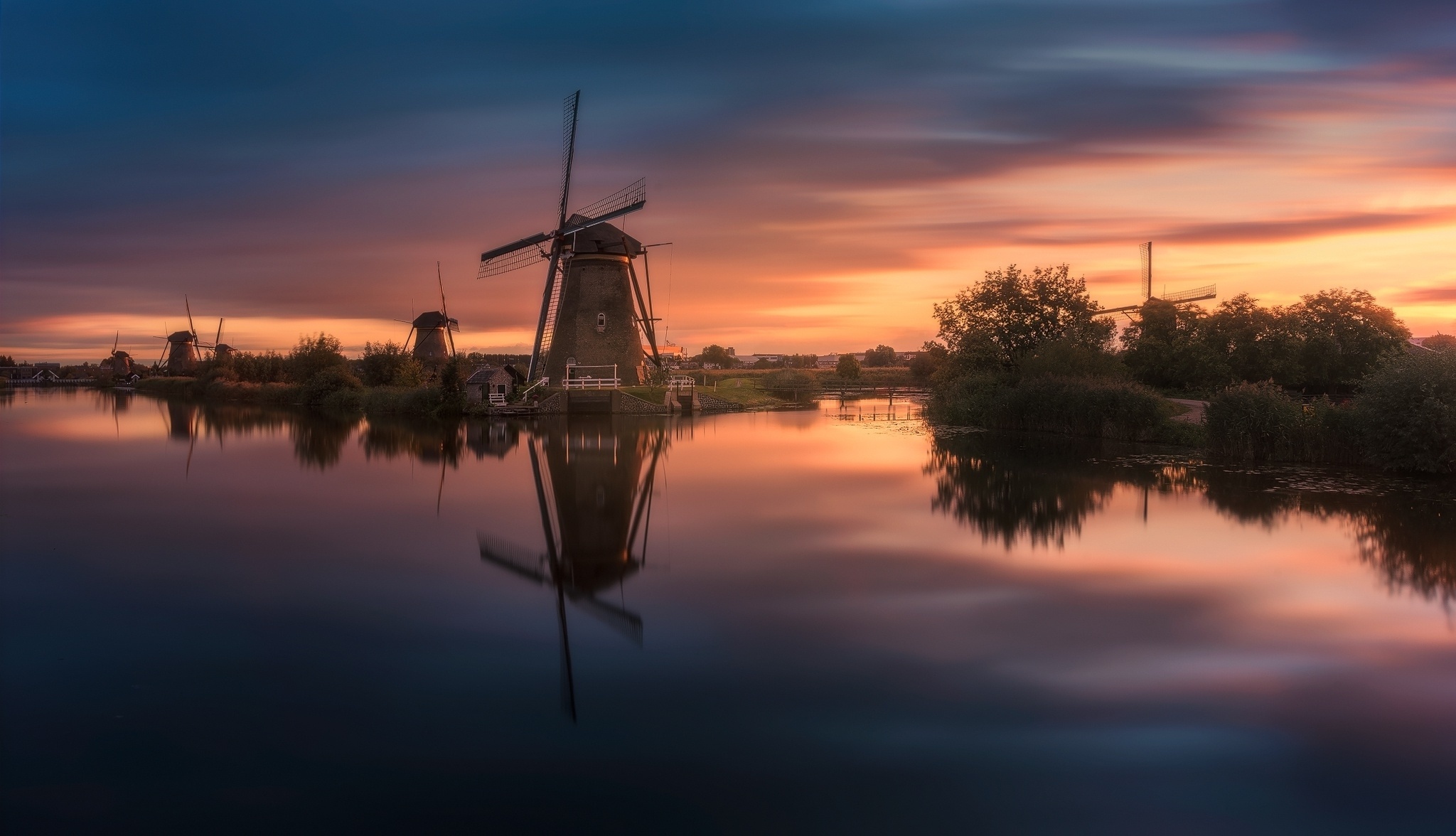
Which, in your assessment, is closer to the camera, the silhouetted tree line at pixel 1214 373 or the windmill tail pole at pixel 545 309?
the silhouetted tree line at pixel 1214 373

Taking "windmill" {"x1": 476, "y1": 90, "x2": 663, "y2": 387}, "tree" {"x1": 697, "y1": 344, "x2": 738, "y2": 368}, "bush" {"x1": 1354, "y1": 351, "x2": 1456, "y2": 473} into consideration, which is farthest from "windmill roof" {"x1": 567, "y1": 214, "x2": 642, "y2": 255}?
"tree" {"x1": 697, "y1": 344, "x2": 738, "y2": 368}

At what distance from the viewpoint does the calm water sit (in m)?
4.37

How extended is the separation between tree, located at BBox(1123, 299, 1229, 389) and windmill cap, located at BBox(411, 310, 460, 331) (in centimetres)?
3445

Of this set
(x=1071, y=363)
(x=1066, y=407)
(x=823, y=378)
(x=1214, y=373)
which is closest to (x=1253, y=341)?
(x=1214, y=373)

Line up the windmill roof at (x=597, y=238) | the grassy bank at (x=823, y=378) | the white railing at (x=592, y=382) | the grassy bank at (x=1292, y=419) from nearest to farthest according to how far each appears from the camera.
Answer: the grassy bank at (x=1292, y=419), the windmill roof at (x=597, y=238), the white railing at (x=592, y=382), the grassy bank at (x=823, y=378)

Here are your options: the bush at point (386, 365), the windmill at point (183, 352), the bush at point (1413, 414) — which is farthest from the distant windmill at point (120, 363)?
the bush at point (1413, 414)

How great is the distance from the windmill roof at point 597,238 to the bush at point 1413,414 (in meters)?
22.8

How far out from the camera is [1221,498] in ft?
43.9

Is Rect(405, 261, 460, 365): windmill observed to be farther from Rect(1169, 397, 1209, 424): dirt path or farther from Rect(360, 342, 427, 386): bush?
Rect(1169, 397, 1209, 424): dirt path

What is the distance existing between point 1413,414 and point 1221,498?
14.8 ft

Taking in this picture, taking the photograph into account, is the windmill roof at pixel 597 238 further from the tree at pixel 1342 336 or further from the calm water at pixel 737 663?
the tree at pixel 1342 336

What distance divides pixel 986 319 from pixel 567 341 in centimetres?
1533

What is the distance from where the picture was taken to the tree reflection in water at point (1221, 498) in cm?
984

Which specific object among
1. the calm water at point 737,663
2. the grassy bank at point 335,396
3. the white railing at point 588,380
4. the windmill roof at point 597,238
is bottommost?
the calm water at point 737,663
